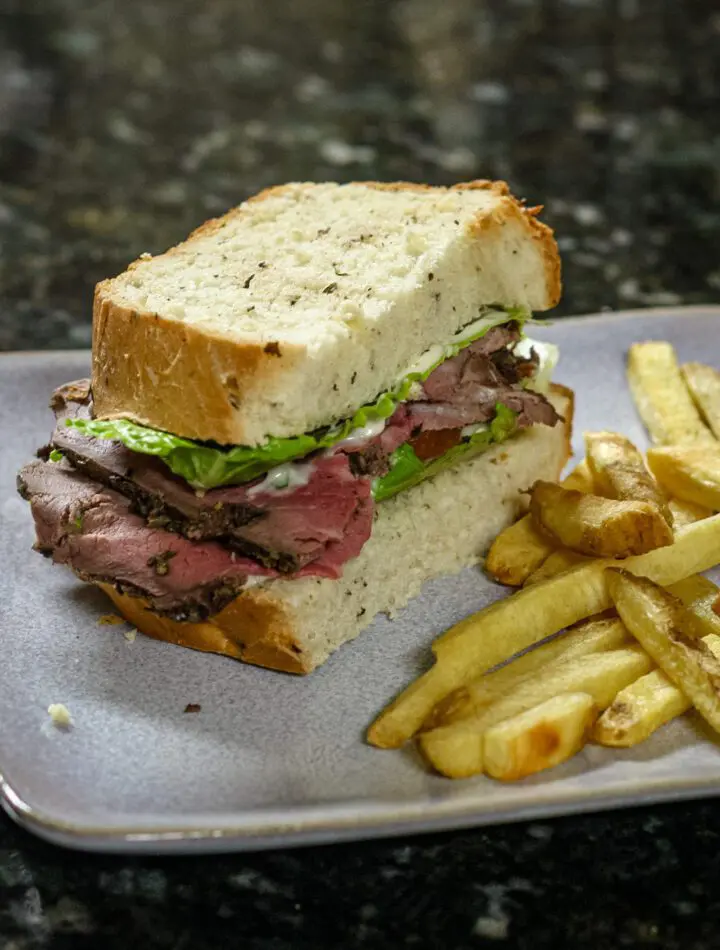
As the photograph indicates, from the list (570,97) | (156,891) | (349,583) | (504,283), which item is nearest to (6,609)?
(349,583)

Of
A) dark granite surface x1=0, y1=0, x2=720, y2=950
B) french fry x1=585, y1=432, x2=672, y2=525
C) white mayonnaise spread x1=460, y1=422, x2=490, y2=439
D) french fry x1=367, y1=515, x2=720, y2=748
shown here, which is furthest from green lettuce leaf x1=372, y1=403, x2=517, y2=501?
dark granite surface x1=0, y1=0, x2=720, y2=950

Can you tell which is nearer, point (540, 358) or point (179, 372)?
point (179, 372)

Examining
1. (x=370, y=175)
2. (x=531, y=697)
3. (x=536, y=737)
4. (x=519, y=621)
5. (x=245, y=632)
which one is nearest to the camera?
(x=536, y=737)

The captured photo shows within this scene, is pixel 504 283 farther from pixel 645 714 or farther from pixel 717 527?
pixel 645 714

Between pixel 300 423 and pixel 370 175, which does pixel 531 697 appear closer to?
pixel 300 423

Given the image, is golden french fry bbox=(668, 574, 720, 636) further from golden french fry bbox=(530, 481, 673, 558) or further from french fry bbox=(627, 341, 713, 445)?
french fry bbox=(627, 341, 713, 445)

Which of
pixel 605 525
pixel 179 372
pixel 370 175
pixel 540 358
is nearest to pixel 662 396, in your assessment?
pixel 540 358
